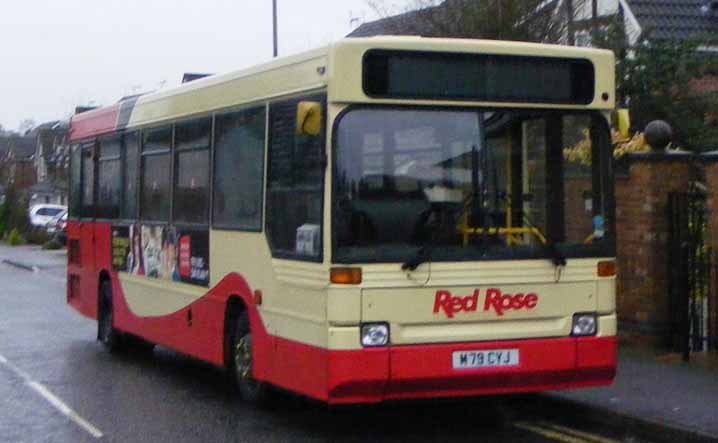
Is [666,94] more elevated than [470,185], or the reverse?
[666,94]

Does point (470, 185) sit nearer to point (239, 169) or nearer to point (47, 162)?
point (239, 169)

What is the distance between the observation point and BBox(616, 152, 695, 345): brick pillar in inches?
591

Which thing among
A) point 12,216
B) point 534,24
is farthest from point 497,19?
point 12,216

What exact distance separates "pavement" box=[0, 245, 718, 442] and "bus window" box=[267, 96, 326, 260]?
6.03 ft

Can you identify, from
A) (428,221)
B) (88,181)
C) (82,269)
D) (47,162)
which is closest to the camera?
(428,221)

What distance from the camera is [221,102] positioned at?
12.8m

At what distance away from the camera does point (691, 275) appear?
48.0ft

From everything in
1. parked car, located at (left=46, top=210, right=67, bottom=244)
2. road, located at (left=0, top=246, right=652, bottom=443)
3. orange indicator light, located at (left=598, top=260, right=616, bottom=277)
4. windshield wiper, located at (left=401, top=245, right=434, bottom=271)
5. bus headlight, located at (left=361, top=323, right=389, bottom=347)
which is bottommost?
road, located at (left=0, top=246, right=652, bottom=443)

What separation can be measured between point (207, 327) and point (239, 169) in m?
1.66

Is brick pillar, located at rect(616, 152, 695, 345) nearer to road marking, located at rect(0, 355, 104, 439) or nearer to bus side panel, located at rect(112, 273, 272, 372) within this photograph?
bus side panel, located at rect(112, 273, 272, 372)

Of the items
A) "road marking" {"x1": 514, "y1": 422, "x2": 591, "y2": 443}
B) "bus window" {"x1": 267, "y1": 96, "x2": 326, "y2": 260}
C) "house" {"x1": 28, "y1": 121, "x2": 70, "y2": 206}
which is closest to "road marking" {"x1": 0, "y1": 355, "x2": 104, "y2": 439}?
"bus window" {"x1": 267, "y1": 96, "x2": 326, "y2": 260}

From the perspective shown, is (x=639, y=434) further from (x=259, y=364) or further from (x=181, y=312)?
(x=181, y=312)

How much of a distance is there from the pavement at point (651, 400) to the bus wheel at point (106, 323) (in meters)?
5.82

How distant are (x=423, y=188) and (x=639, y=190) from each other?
211 inches
